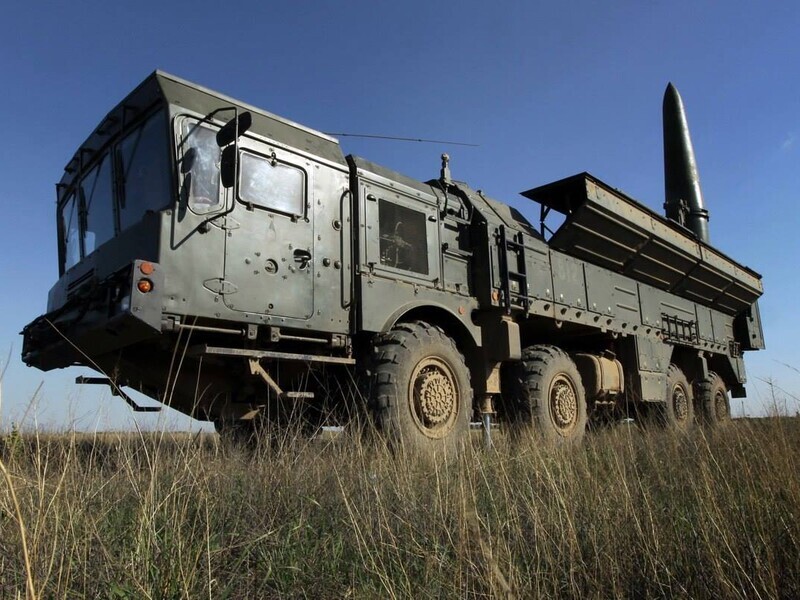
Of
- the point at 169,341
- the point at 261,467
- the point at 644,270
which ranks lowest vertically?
the point at 261,467

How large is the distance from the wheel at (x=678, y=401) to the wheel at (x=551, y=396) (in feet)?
9.25

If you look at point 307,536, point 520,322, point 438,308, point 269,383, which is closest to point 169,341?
point 269,383

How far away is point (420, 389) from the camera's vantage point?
219 inches

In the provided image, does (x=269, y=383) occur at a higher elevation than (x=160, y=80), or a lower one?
lower

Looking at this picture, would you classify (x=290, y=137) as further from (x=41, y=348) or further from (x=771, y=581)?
(x=771, y=581)

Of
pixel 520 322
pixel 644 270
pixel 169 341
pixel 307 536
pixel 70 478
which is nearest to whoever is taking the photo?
pixel 307 536

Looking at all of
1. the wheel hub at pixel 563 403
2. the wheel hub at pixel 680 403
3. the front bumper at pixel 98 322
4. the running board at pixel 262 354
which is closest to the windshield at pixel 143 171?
the front bumper at pixel 98 322

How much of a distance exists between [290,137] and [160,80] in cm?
116

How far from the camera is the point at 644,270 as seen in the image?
A: 31.6 feet

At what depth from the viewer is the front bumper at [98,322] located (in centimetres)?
412

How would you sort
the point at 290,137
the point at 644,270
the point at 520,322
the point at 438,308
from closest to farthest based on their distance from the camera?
the point at 290,137 → the point at 438,308 → the point at 520,322 → the point at 644,270

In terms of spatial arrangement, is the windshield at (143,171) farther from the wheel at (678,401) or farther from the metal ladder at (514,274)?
the wheel at (678,401)

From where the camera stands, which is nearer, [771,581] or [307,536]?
[771,581]

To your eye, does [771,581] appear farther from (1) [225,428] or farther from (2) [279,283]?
(1) [225,428]
